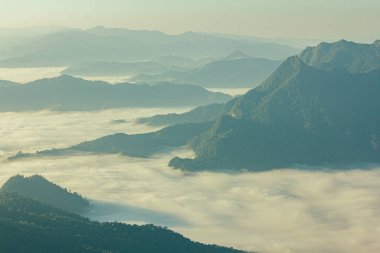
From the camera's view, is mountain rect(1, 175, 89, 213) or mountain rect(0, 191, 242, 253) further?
mountain rect(1, 175, 89, 213)

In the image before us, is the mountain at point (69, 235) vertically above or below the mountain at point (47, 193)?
below

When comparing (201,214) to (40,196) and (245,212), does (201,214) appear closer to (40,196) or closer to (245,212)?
(245,212)

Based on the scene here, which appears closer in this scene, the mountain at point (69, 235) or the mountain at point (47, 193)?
the mountain at point (69, 235)

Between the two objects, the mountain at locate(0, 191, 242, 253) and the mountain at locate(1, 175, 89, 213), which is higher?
the mountain at locate(1, 175, 89, 213)

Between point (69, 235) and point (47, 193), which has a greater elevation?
point (47, 193)

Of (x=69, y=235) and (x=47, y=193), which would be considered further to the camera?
(x=47, y=193)
